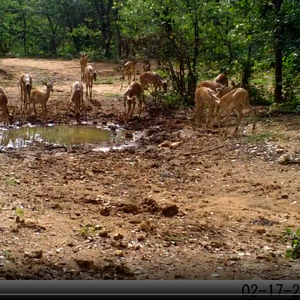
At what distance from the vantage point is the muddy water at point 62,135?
39.0ft

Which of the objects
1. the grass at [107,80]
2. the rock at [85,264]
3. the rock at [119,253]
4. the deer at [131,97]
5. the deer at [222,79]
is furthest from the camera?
the grass at [107,80]

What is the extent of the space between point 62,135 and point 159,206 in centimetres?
622

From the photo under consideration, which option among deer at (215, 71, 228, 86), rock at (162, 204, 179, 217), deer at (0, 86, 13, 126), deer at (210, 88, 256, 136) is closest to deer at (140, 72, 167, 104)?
deer at (215, 71, 228, 86)

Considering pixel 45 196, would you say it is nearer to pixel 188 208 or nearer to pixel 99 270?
pixel 188 208

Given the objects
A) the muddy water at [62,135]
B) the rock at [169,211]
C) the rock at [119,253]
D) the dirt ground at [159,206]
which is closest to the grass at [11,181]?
the dirt ground at [159,206]

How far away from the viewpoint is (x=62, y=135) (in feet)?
41.6

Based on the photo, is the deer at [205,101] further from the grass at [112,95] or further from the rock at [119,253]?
the rock at [119,253]

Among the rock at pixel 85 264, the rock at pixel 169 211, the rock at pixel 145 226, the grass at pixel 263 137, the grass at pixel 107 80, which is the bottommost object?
the rock at pixel 169 211

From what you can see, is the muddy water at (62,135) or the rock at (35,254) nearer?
the rock at (35,254)

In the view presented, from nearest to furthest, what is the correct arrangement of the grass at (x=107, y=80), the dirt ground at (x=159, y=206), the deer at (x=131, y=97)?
the dirt ground at (x=159, y=206) → the deer at (x=131, y=97) → the grass at (x=107, y=80)

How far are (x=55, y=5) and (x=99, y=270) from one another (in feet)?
118

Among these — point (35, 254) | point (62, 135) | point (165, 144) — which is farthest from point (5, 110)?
point (35, 254)

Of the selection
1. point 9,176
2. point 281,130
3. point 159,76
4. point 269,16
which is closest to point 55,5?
point 159,76

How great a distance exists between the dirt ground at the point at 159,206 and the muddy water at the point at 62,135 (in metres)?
0.59
